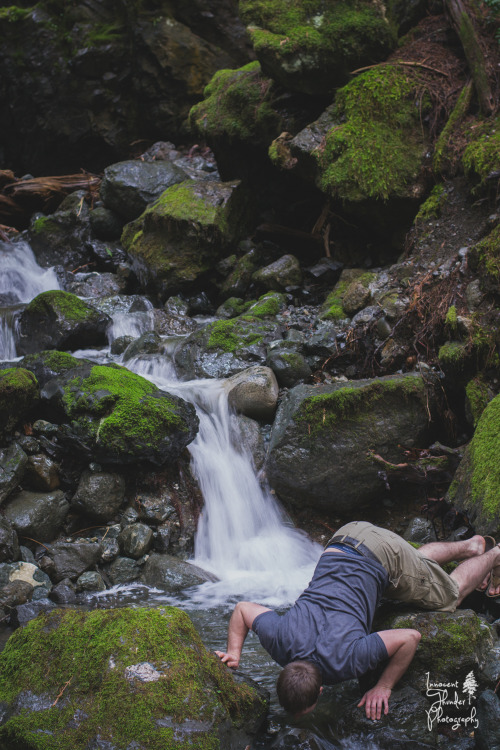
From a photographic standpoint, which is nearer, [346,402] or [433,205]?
[346,402]

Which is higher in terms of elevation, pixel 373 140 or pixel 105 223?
pixel 373 140

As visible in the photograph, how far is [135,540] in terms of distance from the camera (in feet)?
17.3

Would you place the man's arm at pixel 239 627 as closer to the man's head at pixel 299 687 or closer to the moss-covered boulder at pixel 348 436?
the man's head at pixel 299 687

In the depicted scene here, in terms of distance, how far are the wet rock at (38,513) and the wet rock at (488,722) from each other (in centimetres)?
395

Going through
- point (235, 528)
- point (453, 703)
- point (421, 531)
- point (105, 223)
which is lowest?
point (235, 528)

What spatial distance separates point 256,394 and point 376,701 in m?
3.96

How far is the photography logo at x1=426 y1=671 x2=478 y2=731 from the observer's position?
2916 mm

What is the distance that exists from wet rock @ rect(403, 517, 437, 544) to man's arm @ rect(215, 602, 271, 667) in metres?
2.42

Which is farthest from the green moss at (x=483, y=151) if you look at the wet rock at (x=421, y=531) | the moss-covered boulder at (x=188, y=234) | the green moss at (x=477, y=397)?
the moss-covered boulder at (x=188, y=234)

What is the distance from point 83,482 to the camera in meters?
5.55

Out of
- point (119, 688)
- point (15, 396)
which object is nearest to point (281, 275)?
point (15, 396)

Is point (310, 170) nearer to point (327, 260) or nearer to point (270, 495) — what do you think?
point (327, 260)

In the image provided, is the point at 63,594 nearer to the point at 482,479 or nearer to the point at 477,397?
the point at 482,479

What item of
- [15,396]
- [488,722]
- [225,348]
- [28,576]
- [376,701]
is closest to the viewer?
[488,722]
